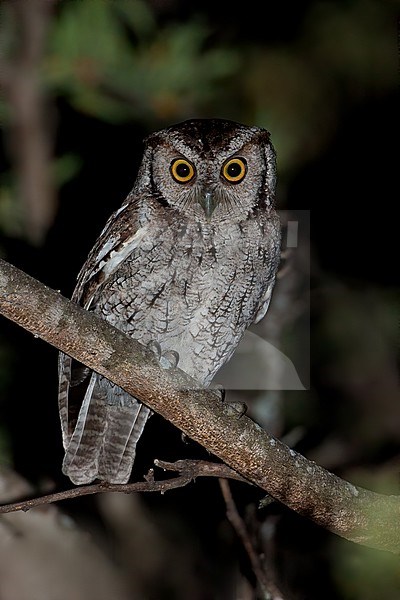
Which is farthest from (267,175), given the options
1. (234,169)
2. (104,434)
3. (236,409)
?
(104,434)

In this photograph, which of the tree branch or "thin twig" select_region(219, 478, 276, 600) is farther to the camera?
"thin twig" select_region(219, 478, 276, 600)

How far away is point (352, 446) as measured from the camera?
9.50 feet

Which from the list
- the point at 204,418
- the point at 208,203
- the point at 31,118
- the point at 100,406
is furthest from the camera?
the point at 31,118

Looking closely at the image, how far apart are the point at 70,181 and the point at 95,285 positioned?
116cm

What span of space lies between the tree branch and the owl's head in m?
0.50

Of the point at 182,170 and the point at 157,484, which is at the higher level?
the point at 182,170

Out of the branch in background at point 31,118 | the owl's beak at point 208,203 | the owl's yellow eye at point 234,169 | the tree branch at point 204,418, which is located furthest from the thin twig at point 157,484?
the branch in background at point 31,118

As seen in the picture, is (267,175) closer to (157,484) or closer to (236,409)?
(236,409)

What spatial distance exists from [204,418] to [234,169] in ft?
2.16

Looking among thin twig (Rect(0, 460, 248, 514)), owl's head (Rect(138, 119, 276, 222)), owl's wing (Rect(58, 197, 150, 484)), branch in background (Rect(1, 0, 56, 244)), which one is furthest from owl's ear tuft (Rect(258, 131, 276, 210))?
branch in background (Rect(1, 0, 56, 244))

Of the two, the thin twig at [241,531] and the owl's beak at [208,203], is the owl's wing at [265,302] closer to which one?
the owl's beak at [208,203]

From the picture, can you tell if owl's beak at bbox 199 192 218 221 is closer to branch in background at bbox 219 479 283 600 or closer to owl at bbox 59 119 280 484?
owl at bbox 59 119 280 484

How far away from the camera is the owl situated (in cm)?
180

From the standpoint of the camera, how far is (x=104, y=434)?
207 centimetres
